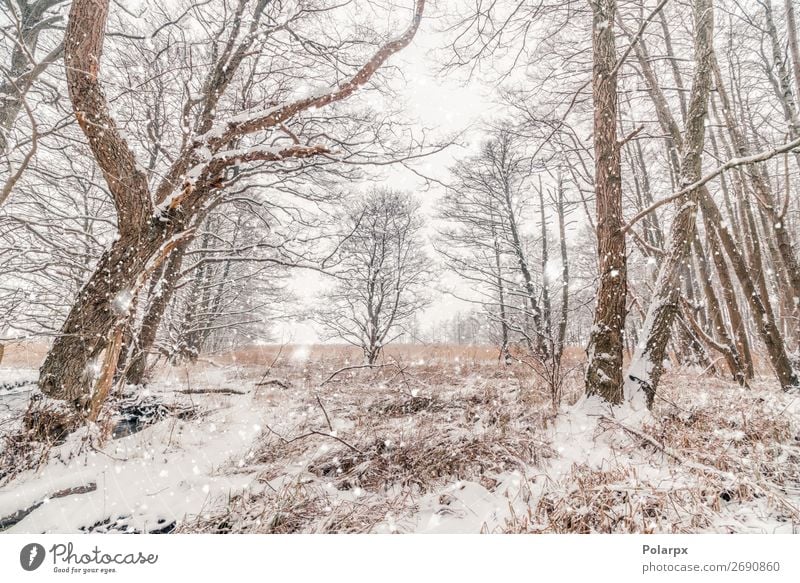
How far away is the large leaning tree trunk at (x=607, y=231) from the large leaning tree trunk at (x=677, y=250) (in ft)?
0.69

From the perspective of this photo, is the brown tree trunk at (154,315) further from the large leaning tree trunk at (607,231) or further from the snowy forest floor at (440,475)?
the large leaning tree trunk at (607,231)

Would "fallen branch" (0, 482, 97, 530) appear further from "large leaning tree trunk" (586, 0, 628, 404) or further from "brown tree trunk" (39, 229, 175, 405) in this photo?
"large leaning tree trunk" (586, 0, 628, 404)

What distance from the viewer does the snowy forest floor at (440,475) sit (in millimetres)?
1257

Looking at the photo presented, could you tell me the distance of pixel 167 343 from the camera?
557 cm

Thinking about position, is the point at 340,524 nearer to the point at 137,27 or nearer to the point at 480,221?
the point at 137,27

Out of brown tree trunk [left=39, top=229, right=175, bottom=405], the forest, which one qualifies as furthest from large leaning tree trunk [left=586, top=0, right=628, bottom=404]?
brown tree trunk [left=39, top=229, right=175, bottom=405]

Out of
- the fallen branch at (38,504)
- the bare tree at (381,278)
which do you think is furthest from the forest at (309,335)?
the bare tree at (381,278)

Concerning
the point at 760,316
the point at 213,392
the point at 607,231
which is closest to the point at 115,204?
the point at 213,392

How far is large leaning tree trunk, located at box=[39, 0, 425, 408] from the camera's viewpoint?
2.23 meters

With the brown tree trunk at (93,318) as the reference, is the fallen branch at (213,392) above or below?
below

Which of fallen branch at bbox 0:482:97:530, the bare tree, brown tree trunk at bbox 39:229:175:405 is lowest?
fallen branch at bbox 0:482:97:530

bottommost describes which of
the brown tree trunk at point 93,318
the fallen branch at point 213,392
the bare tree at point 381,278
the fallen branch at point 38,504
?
Result: the fallen branch at point 38,504

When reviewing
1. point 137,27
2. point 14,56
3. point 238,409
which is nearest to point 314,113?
point 137,27

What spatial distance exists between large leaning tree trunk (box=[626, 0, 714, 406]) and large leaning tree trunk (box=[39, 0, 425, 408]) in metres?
3.20
